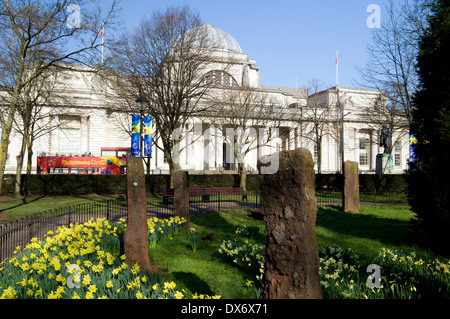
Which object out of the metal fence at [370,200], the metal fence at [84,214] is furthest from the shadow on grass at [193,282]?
the metal fence at [370,200]

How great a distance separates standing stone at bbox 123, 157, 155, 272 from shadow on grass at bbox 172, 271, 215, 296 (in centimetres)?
64

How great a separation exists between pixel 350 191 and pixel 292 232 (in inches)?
469

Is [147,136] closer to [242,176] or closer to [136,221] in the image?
[242,176]

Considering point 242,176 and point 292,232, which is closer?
point 292,232

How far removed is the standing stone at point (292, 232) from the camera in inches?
127

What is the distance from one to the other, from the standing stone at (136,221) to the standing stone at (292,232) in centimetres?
359

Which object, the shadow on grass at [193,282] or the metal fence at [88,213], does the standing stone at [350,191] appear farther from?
the shadow on grass at [193,282]

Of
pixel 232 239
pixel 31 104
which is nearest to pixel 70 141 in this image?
pixel 31 104

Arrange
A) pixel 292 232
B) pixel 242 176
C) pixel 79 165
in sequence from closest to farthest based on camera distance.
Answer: pixel 292 232 < pixel 242 176 < pixel 79 165

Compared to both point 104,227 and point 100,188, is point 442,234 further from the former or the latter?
point 100,188

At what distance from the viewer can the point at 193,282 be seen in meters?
5.71

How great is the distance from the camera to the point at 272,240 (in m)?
3.40

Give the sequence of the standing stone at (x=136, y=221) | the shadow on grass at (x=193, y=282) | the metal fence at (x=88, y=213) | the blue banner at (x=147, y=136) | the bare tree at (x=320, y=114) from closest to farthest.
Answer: the shadow on grass at (x=193, y=282), the standing stone at (x=136, y=221), the metal fence at (x=88, y=213), the blue banner at (x=147, y=136), the bare tree at (x=320, y=114)
